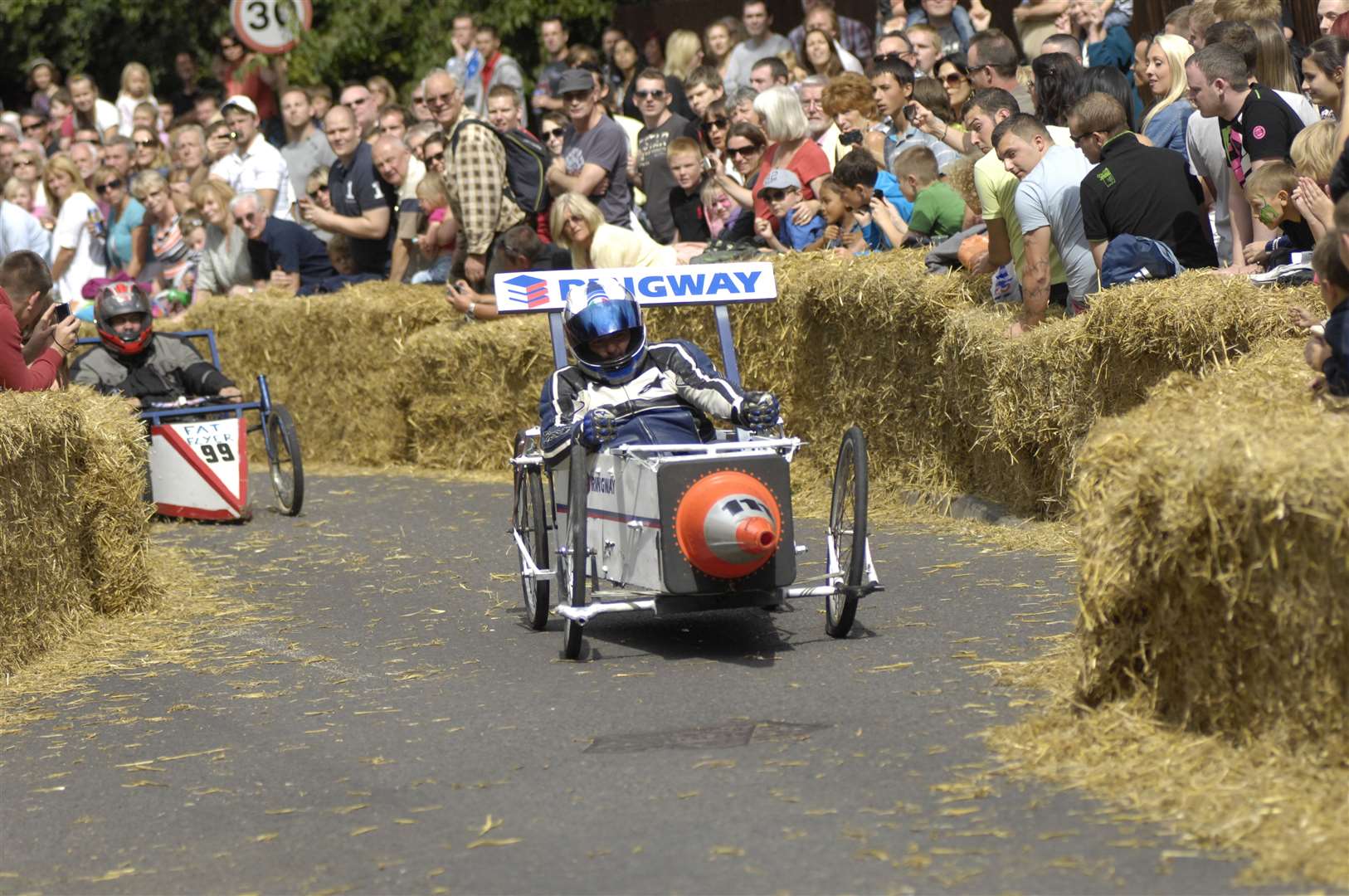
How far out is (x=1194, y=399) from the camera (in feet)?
22.9

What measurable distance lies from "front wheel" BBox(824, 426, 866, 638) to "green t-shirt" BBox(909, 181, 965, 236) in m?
4.55

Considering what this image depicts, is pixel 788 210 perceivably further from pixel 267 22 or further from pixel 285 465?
pixel 267 22

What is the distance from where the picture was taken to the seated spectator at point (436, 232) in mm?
16531

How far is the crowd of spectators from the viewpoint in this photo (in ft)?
34.6

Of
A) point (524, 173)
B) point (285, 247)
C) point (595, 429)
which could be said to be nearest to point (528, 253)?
point (524, 173)

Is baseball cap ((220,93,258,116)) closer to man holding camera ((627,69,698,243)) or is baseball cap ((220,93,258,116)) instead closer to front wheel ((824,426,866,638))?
man holding camera ((627,69,698,243))

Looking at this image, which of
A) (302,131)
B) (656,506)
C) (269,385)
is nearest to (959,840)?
(656,506)

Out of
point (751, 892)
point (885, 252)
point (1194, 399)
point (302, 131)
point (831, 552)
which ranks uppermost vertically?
point (302, 131)

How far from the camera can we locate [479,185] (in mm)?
15453

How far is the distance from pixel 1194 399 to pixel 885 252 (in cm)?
596

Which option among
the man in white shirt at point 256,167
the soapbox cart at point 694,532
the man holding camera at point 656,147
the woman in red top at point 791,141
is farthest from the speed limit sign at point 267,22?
the soapbox cart at point 694,532

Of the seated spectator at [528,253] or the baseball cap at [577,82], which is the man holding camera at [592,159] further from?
the seated spectator at [528,253]

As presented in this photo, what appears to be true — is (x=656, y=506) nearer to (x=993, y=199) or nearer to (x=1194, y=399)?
(x=1194, y=399)

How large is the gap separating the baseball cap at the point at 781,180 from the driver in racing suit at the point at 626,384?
5149 millimetres
